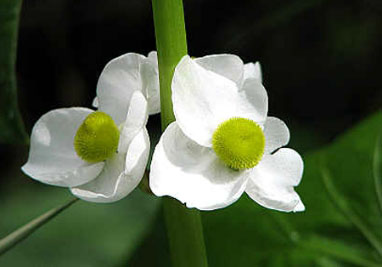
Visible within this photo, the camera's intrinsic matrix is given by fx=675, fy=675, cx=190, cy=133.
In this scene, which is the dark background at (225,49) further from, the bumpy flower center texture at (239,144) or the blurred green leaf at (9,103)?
the bumpy flower center texture at (239,144)

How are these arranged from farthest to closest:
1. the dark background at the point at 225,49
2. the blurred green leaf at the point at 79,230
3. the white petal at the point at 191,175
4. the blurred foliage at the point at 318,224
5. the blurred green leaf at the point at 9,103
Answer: the dark background at the point at 225,49 → the blurred green leaf at the point at 79,230 → the blurred foliage at the point at 318,224 → the blurred green leaf at the point at 9,103 → the white petal at the point at 191,175

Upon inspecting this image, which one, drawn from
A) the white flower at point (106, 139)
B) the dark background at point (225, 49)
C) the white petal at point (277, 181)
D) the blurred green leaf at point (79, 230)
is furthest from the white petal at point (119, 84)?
the dark background at point (225, 49)

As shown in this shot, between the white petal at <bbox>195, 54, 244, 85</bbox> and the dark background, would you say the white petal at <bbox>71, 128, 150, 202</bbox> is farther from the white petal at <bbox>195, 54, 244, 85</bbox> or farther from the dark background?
the dark background

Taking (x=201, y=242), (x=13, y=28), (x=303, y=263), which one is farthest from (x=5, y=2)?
(x=303, y=263)

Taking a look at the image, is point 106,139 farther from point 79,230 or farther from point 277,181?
point 79,230

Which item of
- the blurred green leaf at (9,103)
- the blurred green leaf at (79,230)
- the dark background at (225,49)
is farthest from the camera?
the dark background at (225,49)

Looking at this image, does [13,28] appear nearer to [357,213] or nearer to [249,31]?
[357,213]

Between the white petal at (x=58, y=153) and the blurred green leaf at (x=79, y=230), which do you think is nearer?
the white petal at (x=58, y=153)
